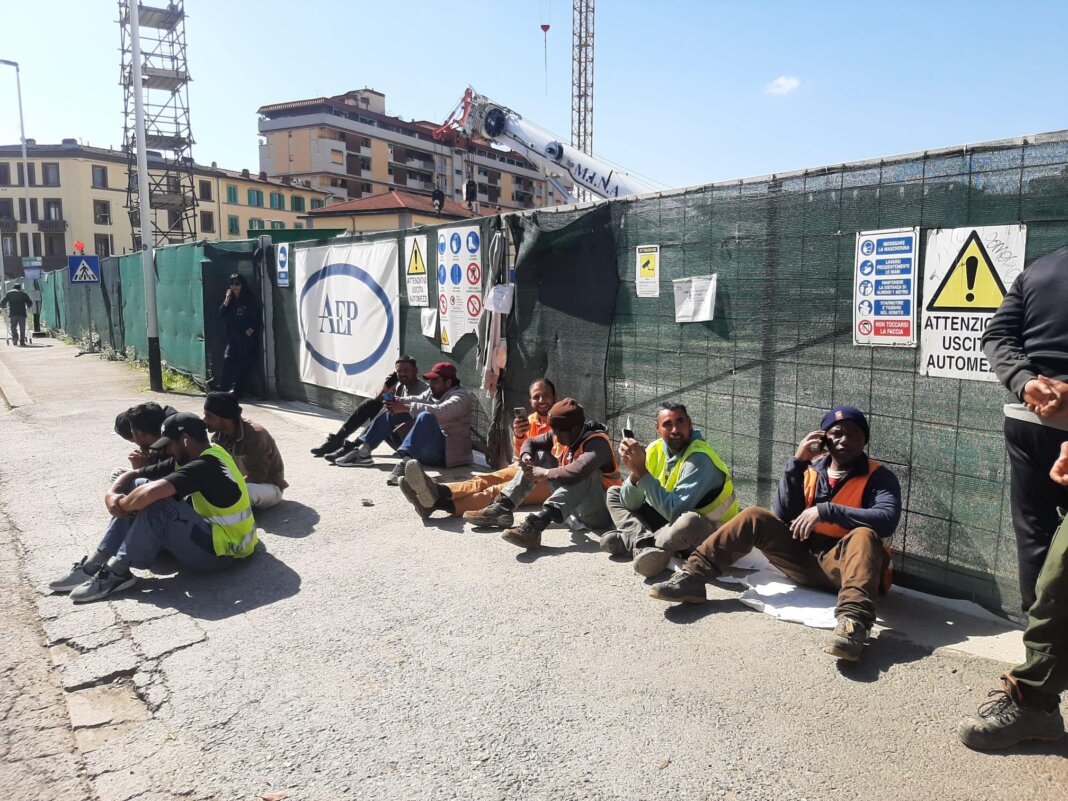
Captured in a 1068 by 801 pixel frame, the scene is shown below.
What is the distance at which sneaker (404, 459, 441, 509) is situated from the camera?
5.75 metres

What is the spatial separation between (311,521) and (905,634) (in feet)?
13.6

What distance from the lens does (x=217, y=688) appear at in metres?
3.55

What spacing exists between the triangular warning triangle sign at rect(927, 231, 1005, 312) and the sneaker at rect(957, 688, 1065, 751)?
6.07ft

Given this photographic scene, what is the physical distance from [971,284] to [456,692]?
10.2 ft

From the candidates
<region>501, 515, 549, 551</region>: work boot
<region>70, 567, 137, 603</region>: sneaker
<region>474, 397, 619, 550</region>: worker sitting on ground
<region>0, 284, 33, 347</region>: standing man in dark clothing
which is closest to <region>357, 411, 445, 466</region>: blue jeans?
<region>474, 397, 619, 550</region>: worker sitting on ground

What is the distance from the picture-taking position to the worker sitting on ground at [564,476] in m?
5.28

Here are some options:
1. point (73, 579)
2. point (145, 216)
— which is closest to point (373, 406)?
point (73, 579)

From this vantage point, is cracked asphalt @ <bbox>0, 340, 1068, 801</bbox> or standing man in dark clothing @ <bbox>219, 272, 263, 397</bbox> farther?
standing man in dark clothing @ <bbox>219, 272, 263, 397</bbox>

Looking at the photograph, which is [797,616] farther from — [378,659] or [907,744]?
[378,659]

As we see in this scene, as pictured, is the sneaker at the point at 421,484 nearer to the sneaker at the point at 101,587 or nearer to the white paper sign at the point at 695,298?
the sneaker at the point at 101,587

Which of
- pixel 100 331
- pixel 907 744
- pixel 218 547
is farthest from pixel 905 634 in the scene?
pixel 100 331

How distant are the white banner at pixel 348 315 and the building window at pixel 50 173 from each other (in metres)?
62.2

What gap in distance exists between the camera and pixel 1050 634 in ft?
9.16

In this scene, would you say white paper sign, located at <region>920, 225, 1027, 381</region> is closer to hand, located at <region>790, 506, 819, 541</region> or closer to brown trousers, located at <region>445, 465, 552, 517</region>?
hand, located at <region>790, 506, 819, 541</region>
